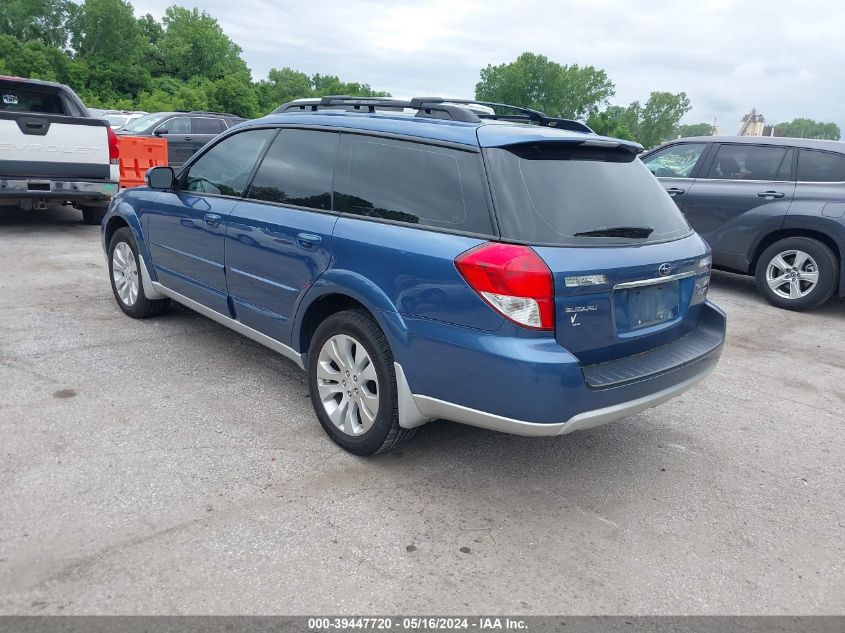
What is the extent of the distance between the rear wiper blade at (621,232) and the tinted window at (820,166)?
16.8 feet

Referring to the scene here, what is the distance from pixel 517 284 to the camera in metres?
2.79

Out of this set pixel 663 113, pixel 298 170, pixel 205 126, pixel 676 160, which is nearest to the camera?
pixel 298 170

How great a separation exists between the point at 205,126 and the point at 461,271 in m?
15.2

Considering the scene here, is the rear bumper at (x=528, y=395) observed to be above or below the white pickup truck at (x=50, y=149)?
below

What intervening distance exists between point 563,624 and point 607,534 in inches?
26.9

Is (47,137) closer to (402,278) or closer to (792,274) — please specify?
(402,278)

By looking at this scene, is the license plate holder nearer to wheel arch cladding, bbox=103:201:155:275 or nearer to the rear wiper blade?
the rear wiper blade

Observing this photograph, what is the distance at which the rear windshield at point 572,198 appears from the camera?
296 cm

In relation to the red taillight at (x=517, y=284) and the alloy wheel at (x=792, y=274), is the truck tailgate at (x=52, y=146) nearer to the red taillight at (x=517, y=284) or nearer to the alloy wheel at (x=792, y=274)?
the red taillight at (x=517, y=284)

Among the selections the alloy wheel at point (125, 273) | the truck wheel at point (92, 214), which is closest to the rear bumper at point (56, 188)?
the truck wheel at point (92, 214)

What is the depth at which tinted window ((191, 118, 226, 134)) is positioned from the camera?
16.2 m

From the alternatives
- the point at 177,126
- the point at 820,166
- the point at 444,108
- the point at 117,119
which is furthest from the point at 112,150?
the point at 117,119

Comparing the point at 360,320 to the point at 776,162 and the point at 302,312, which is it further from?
the point at 776,162

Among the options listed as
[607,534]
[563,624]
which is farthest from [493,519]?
[563,624]
